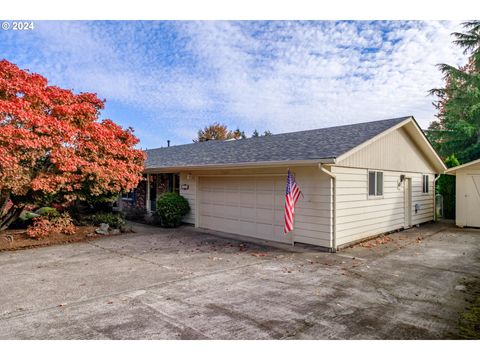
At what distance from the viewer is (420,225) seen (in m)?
12.5

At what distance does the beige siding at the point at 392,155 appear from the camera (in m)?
8.73

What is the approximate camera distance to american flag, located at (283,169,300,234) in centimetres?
A: 743

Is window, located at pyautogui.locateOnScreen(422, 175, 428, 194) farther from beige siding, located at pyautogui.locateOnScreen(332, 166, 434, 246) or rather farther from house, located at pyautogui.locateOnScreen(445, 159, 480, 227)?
house, located at pyautogui.locateOnScreen(445, 159, 480, 227)

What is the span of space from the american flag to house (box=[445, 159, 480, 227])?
7.71 meters

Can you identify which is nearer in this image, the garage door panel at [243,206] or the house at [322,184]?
the house at [322,184]

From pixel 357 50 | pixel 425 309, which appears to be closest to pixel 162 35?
pixel 357 50

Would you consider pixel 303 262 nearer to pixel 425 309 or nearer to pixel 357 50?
pixel 425 309

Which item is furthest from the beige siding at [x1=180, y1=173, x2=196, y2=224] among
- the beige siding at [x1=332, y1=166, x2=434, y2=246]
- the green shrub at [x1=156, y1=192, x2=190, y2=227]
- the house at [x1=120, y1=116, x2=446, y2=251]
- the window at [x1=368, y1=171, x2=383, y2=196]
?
the window at [x1=368, y1=171, x2=383, y2=196]

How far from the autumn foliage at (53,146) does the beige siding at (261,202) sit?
2.60 meters

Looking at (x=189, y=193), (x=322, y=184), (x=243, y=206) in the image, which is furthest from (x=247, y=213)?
(x=189, y=193)

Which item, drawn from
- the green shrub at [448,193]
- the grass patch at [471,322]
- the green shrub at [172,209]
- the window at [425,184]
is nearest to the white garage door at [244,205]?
the green shrub at [172,209]

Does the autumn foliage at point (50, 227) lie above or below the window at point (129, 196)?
below

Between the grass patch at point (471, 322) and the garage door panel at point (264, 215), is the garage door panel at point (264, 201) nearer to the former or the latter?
the garage door panel at point (264, 215)
